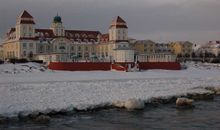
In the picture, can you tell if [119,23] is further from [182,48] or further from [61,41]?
[182,48]

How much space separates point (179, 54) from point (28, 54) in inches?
2428

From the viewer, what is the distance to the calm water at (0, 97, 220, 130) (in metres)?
16.6

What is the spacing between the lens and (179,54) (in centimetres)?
13675

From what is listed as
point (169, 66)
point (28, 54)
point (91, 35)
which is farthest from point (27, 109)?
point (91, 35)

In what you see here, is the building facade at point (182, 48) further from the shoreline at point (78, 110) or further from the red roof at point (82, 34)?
the shoreline at point (78, 110)

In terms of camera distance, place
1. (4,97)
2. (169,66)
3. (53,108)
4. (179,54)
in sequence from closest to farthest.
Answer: (53,108) → (4,97) → (169,66) → (179,54)

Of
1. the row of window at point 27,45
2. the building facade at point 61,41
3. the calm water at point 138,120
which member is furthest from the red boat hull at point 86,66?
the calm water at point 138,120

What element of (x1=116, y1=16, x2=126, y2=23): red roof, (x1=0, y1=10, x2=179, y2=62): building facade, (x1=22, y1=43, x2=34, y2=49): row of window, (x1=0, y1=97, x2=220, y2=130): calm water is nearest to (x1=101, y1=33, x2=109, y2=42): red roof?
(x1=0, y1=10, x2=179, y2=62): building facade

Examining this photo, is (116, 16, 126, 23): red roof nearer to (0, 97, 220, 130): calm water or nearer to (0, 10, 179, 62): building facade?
(0, 10, 179, 62): building facade

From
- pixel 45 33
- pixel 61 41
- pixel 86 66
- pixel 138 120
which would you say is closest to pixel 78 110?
pixel 138 120

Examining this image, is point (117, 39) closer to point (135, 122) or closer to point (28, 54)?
point (28, 54)

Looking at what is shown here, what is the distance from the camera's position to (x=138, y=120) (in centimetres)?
1823

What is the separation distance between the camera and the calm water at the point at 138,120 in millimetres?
16594

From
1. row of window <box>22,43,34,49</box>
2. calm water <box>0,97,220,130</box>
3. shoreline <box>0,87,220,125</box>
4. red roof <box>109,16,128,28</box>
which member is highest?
red roof <box>109,16,128,28</box>
